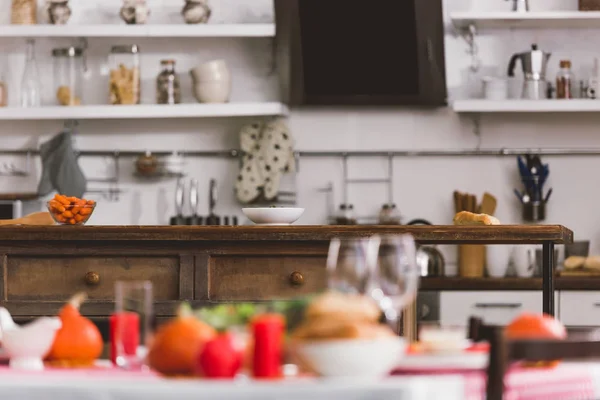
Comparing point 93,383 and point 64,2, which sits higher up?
point 64,2

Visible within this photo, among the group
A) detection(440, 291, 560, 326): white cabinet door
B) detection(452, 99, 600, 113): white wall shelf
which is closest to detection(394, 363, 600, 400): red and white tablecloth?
detection(440, 291, 560, 326): white cabinet door

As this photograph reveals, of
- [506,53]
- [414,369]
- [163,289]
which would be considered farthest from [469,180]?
[414,369]

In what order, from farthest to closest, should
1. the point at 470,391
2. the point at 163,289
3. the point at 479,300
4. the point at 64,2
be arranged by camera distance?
the point at 64,2, the point at 479,300, the point at 163,289, the point at 470,391

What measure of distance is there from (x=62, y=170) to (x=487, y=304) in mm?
2006

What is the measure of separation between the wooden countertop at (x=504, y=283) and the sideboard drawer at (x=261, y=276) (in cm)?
174

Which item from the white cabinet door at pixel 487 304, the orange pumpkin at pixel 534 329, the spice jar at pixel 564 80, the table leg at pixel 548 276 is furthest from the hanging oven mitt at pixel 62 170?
the orange pumpkin at pixel 534 329

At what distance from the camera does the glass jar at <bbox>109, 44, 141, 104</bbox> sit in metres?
4.86

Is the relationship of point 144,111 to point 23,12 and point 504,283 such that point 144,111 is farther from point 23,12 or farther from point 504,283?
point 504,283

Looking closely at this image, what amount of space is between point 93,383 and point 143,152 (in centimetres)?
388

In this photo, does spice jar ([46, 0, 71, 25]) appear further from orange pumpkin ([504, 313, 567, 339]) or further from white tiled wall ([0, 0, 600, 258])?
orange pumpkin ([504, 313, 567, 339])

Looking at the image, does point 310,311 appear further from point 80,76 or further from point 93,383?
point 80,76

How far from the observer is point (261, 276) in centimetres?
278

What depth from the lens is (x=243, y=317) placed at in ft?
4.75

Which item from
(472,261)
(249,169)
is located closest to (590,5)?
(472,261)
